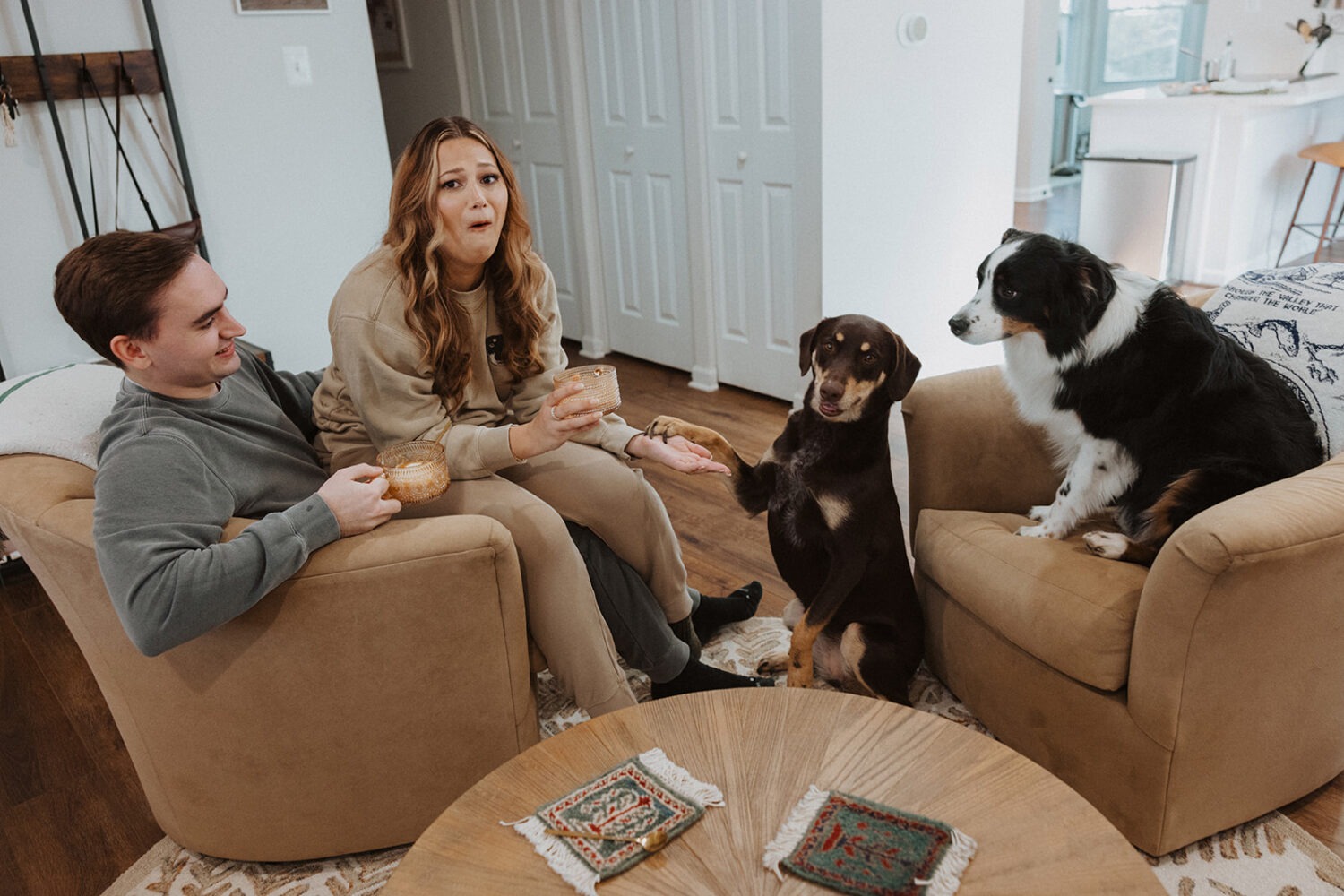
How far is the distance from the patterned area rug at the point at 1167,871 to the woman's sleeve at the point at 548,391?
0.83 m

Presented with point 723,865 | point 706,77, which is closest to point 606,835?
point 723,865

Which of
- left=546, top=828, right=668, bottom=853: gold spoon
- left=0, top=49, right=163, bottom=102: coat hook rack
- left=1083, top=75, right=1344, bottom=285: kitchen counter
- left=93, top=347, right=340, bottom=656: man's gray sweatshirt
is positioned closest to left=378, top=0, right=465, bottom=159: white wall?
left=0, top=49, right=163, bottom=102: coat hook rack

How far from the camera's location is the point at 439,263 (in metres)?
1.78

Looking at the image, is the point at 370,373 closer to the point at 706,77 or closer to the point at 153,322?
the point at 153,322

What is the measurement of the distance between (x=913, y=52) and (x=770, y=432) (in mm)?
1469

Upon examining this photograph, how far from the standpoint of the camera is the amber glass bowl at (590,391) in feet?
5.22

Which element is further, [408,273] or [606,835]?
[408,273]

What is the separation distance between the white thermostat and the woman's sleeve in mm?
2130

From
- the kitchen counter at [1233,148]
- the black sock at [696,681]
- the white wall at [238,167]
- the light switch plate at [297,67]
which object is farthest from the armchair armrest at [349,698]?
the kitchen counter at [1233,148]

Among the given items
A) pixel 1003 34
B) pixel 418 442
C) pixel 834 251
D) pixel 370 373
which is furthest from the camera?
pixel 1003 34

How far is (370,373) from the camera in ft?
5.57

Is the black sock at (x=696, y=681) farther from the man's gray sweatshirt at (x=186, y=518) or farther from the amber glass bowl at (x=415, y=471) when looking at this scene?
the man's gray sweatshirt at (x=186, y=518)

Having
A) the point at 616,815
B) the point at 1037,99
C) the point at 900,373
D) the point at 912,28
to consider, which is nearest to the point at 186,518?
the point at 616,815

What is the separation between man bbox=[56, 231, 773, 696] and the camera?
1294 mm
